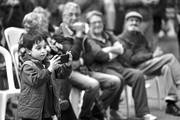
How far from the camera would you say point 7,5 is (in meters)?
→ 4.96

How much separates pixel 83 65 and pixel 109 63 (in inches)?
14.2

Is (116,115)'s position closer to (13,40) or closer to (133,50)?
(133,50)

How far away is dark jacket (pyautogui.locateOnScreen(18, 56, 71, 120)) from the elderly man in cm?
68

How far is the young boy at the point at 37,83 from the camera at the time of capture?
120 inches

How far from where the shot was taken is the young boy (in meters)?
3.04

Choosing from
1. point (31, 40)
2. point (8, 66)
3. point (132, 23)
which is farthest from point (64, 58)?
point (132, 23)

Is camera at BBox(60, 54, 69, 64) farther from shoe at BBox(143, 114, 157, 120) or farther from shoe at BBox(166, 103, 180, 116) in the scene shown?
shoe at BBox(166, 103, 180, 116)

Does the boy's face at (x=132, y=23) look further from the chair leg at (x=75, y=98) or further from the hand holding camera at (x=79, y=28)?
the chair leg at (x=75, y=98)

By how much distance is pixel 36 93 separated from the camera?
10.1 feet

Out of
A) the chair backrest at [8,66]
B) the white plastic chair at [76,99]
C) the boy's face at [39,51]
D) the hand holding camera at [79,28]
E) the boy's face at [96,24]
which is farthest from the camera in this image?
the boy's face at [96,24]

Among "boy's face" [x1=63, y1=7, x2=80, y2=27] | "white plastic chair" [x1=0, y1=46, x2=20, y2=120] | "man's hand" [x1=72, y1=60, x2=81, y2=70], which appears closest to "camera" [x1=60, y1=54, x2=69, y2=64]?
"white plastic chair" [x1=0, y1=46, x2=20, y2=120]

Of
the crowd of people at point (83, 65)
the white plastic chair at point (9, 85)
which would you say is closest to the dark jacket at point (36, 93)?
the crowd of people at point (83, 65)

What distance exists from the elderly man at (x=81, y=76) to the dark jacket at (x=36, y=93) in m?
0.68

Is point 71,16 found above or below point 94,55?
above
